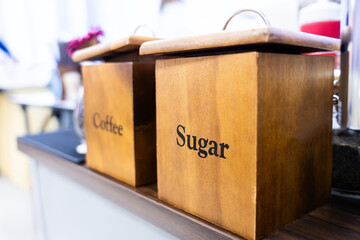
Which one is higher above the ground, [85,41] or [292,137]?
[85,41]

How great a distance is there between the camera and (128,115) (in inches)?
21.3

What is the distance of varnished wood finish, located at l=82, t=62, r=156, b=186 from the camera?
53cm

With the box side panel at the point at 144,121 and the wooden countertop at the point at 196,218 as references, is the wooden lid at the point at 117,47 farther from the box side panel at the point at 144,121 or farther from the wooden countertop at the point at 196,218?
the wooden countertop at the point at 196,218

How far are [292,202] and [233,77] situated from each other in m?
0.19

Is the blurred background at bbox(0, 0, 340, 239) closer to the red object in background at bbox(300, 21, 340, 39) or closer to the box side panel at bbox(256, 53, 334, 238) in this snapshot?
the red object in background at bbox(300, 21, 340, 39)

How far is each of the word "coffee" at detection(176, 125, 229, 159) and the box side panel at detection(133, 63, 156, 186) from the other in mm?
123

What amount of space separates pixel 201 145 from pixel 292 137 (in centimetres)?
12

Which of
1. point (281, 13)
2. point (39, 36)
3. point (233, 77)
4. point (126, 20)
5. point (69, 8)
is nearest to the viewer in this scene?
point (233, 77)

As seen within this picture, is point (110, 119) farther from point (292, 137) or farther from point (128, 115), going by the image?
point (292, 137)

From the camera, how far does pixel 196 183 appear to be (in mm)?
424

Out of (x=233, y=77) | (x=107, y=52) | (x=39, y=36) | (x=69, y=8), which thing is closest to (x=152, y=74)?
(x=107, y=52)

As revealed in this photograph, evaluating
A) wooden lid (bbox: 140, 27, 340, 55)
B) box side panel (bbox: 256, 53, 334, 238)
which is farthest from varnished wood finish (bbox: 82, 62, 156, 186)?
box side panel (bbox: 256, 53, 334, 238)

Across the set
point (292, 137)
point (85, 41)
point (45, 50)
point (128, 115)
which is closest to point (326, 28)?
point (292, 137)

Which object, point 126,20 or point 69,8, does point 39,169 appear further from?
point 69,8
